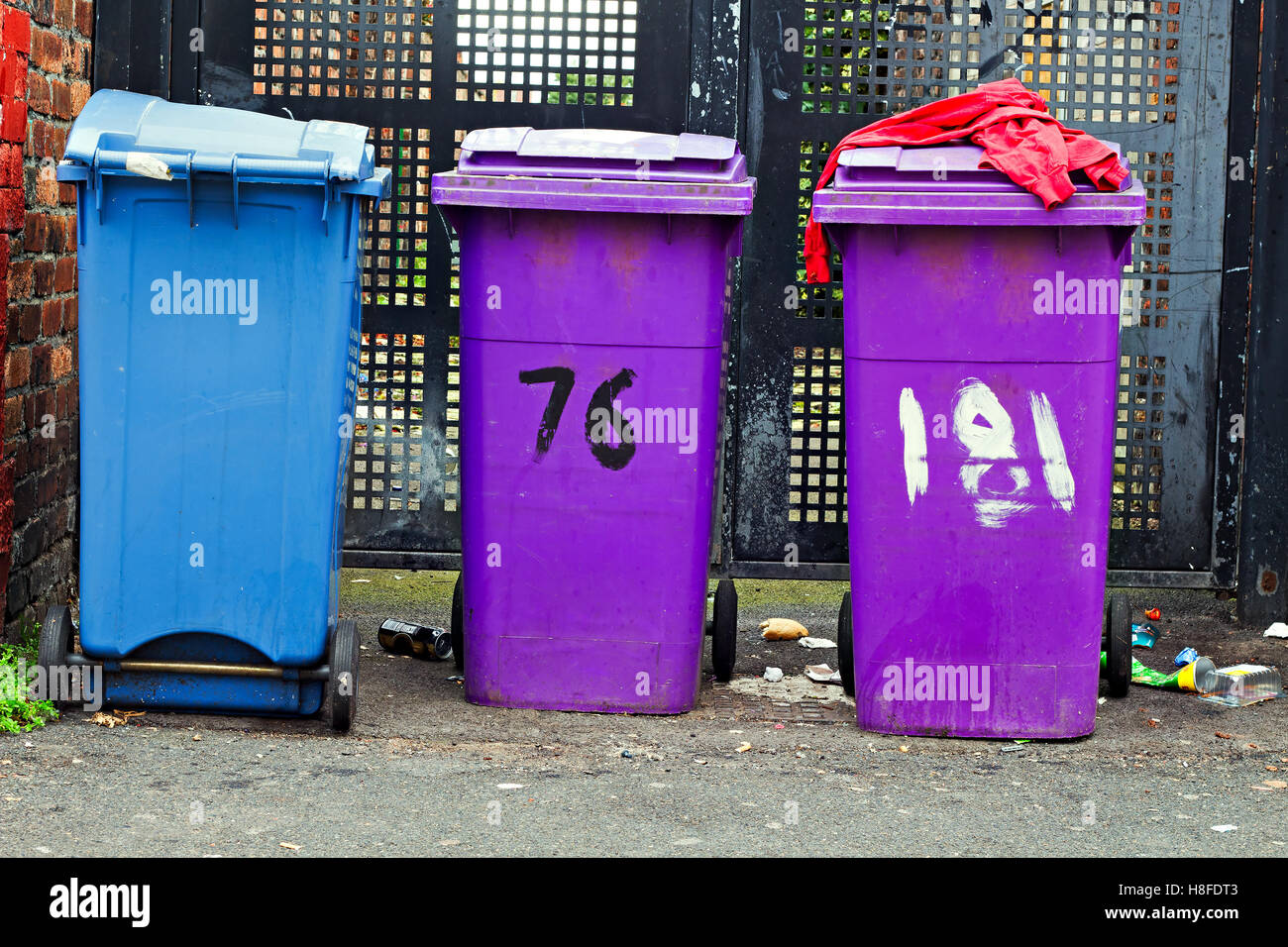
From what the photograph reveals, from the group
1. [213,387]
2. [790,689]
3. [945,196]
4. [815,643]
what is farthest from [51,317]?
[945,196]

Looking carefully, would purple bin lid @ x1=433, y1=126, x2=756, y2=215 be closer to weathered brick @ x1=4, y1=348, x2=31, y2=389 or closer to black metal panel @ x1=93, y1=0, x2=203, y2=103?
weathered brick @ x1=4, y1=348, x2=31, y2=389

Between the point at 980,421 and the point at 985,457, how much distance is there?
93 mm

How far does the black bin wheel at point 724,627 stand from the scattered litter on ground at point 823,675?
0.30m

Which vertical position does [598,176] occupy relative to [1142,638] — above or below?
above

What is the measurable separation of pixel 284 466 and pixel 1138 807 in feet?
7.31

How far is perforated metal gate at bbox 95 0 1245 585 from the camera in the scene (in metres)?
5.38

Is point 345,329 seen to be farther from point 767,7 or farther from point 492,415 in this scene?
point 767,7

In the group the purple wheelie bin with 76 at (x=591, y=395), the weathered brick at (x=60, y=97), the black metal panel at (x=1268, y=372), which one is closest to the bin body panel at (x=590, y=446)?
the purple wheelie bin with 76 at (x=591, y=395)

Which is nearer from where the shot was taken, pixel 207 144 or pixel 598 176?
pixel 207 144

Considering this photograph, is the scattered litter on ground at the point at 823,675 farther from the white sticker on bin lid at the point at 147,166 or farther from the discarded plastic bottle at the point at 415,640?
the white sticker on bin lid at the point at 147,166

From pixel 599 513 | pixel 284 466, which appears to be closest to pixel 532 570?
pixel 599 513

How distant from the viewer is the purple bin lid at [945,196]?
157 inches

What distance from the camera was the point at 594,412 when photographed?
4215 millimetres

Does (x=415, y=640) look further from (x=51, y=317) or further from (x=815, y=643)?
(x=51, y=317)
